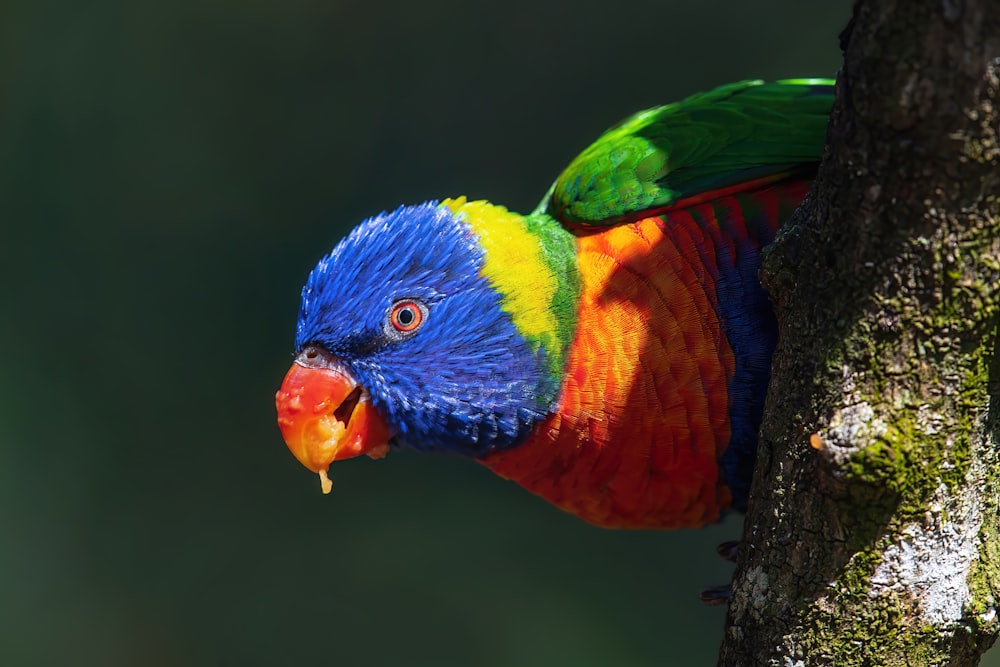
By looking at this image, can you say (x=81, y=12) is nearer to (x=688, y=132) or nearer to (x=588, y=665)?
(x=688, y=132)

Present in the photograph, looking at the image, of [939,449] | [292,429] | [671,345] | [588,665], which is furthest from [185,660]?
[939,449]

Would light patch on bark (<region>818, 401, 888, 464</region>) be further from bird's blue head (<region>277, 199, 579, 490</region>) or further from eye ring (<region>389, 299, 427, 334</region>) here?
eye ring (<region>389, 299, 427, 334</region>)

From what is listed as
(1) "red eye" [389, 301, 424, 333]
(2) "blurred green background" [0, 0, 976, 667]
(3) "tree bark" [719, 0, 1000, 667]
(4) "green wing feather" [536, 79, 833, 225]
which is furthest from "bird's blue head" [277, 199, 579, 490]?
(2) "blurred green background" [0, 0, 976, 667]

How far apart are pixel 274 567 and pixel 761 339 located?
376 cm

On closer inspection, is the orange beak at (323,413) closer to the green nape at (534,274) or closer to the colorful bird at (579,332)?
the colorful bird at (579,332)

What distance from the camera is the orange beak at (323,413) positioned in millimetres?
2213

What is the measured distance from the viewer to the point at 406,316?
2.24m

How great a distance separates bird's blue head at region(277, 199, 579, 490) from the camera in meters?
2.21

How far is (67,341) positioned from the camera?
5.32 meters

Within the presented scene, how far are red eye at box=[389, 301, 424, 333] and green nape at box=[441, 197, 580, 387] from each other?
0.64 ft

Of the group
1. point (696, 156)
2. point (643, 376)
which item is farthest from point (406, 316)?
point (696, 156)

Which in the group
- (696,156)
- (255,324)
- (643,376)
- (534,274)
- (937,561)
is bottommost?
(255,324)

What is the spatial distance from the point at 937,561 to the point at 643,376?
0.82 m

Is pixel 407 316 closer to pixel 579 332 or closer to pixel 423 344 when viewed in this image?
pixel 423 344
